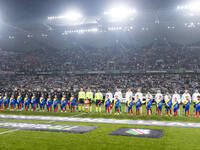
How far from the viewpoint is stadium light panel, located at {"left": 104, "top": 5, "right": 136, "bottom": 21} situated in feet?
147

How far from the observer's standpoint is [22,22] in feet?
178

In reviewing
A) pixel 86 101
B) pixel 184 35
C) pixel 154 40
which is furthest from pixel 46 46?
pixel 86 101

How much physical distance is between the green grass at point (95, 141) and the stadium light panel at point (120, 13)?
127 feet

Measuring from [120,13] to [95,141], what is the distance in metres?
41.5

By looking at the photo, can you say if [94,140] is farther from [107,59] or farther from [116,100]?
[107,59]

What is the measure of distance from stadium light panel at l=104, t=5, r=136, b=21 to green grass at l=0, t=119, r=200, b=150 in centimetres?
3874

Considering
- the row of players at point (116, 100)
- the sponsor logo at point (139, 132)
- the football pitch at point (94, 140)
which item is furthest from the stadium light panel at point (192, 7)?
the sponsor logo at point (139, 132)

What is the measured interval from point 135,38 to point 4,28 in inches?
1360

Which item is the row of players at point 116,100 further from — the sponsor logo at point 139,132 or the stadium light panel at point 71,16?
the stadium light panel at point 71,16

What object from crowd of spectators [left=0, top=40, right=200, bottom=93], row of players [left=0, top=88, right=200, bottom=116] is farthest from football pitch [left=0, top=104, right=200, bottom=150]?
crowd of spectators [left=0, top=40, right=200, bottom=93]

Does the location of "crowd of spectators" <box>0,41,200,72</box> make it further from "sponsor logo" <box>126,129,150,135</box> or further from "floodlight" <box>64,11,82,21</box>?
"sponsor logo" <box>126,129,150,135</box>

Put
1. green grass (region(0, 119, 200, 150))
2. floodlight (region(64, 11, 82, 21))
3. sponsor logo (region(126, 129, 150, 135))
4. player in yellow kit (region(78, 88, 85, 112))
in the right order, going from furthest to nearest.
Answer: floodlight (region(64, 11, 82, 21))
player in yellow kit (region(78, 88, 85, 112))
sponsor logo (region(126, 129, 150, 135))
green grass (region(0, 119, 200, 150))

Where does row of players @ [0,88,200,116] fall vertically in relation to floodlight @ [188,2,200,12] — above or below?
below

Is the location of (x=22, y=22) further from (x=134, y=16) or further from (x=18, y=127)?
(x=18, y=127)
